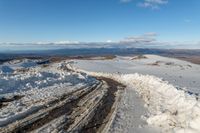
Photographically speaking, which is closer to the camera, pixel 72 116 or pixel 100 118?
pixel 100 118

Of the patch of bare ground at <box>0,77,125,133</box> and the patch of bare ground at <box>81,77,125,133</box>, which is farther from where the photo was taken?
the patch of bare ground at <box>0,77,125,133</box>

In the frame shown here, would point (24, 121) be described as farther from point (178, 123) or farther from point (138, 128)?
point (178, 123)

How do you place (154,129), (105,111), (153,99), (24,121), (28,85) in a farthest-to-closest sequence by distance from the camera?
(28,85) < (153,99) < (105,111) < (24,121) < (154,129)

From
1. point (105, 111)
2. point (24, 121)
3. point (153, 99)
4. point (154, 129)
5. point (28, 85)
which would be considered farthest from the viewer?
point (28, 85)

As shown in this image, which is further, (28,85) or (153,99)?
(28,85)

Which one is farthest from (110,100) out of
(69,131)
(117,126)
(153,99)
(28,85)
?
(28,85)

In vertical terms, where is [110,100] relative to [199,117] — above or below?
below

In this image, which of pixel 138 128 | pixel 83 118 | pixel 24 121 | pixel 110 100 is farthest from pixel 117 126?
pixel 110 100

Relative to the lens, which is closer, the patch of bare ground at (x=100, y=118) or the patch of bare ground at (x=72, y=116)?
the patch of bare ground at (x=100, y=118)

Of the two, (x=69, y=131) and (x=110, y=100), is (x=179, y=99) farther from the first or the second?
(x=69, y=131)
